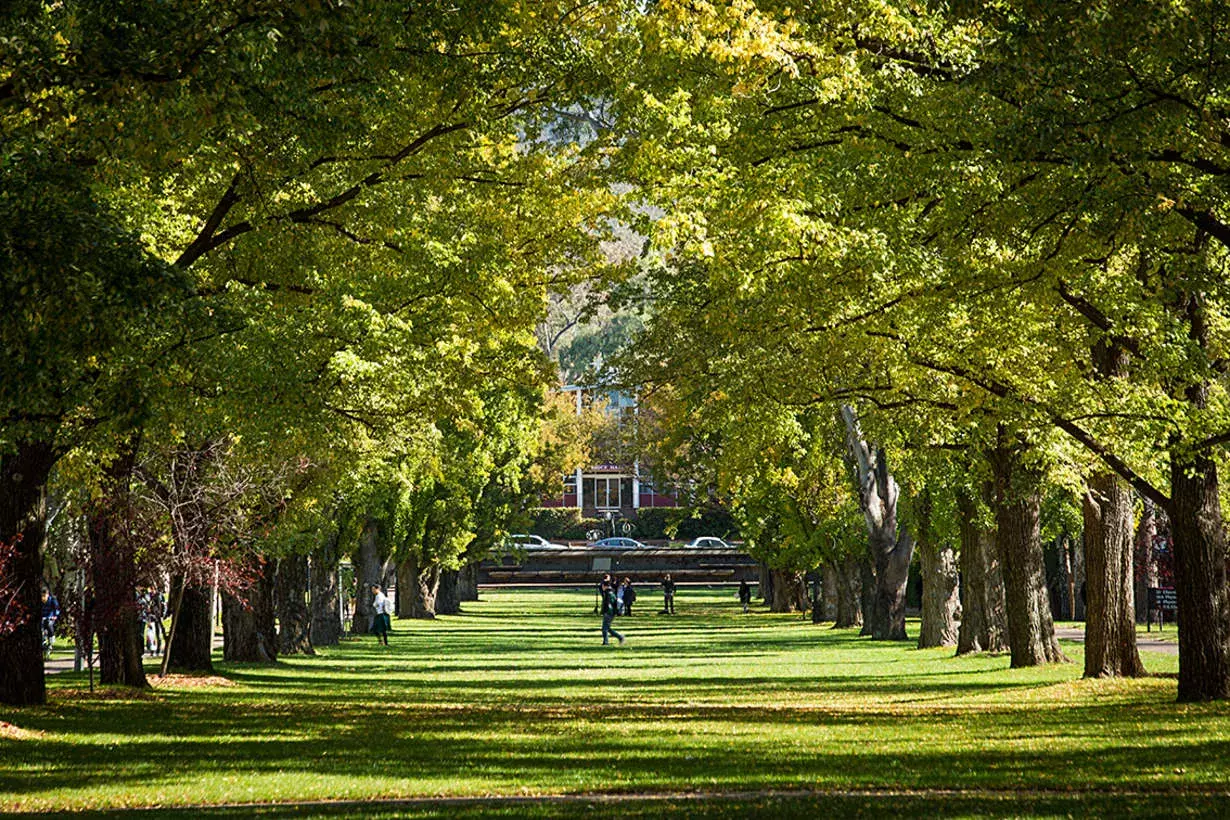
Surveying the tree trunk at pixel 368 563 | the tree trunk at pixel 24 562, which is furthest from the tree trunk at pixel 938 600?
the tree trunk at pixel 24 562

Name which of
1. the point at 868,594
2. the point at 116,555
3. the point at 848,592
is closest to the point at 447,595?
the point at 848,592

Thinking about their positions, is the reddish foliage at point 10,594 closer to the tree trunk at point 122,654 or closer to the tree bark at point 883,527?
the tree trunk at point 122,654

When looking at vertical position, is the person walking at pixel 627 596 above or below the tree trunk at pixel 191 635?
below

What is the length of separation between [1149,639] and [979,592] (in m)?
8.97

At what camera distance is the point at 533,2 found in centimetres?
1728

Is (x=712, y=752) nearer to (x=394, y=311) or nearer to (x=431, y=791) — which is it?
(x=431, y=791)

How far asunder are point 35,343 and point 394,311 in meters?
10.2

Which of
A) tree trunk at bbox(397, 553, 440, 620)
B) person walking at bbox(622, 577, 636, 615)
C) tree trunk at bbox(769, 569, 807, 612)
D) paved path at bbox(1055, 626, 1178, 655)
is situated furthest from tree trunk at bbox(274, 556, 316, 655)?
tree trunk at bbox(769, 569, 807, 612)

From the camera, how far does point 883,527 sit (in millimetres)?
40094

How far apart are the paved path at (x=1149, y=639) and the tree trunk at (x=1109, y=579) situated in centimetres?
944

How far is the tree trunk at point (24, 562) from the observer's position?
19.4m

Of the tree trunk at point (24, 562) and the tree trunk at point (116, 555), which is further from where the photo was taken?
the tree trunk at point (116, 555)

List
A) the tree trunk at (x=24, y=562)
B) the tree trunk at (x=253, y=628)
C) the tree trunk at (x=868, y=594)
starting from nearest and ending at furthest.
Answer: the tree trunk at (x=24, y=562), the tree trunk at (x=253, y=628), the tree trunk at (x=868, y=594)

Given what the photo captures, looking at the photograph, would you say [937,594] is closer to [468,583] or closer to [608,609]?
[608,609]
